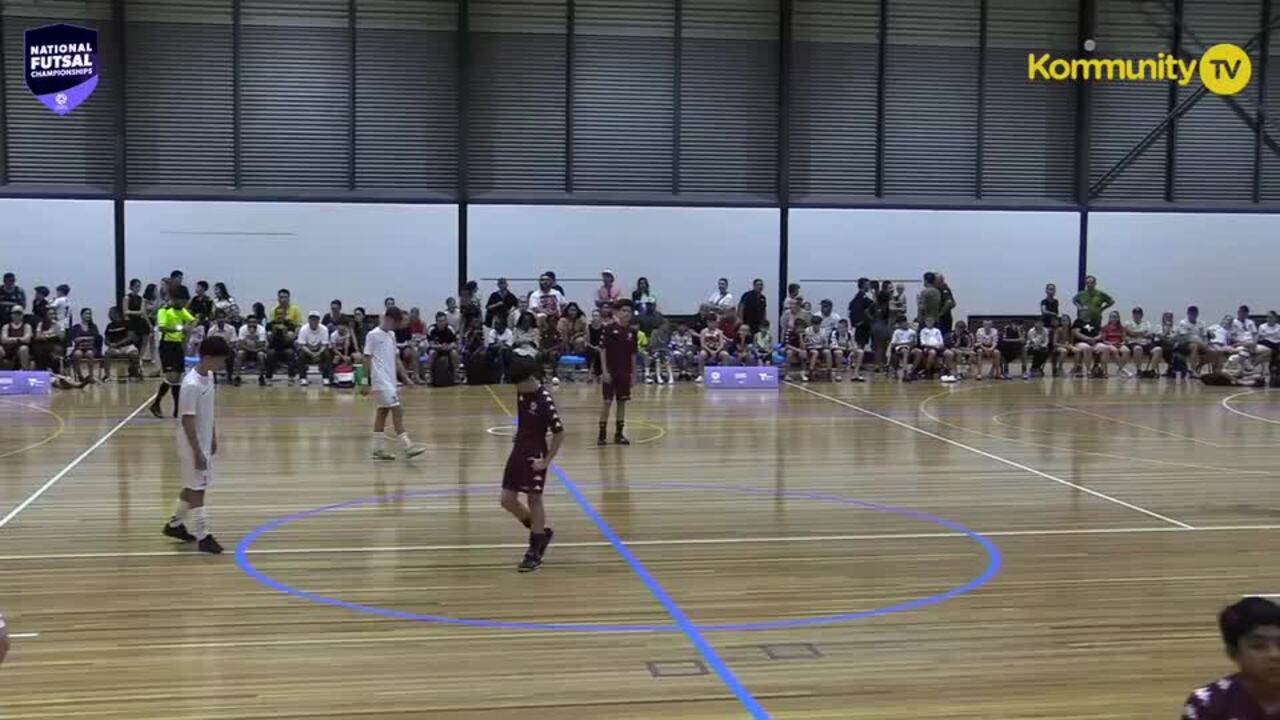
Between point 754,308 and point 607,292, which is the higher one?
point 607,292

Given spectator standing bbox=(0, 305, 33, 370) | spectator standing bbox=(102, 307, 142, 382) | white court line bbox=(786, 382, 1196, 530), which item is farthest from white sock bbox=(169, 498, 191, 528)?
spectator standing bbox=(102, 307, 142, 382)

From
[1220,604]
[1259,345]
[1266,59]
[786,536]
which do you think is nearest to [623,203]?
[1259,345]

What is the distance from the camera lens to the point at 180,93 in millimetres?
24500

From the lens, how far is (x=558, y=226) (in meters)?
25.6

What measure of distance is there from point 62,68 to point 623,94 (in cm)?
1105

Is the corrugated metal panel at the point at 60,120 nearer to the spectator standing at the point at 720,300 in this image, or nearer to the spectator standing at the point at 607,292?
the spectator standing at the point at 607,292

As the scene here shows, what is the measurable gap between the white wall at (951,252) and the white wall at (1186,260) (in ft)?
2.80

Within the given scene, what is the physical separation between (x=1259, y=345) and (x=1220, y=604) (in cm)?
1751

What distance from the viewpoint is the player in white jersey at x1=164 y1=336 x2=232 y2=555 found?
27.8ft

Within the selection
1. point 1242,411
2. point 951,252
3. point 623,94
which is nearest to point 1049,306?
point 951,252

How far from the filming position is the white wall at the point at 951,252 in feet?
86.6

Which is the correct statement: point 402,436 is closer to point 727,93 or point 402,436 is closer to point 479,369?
point 479,369

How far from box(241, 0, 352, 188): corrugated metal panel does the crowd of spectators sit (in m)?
2.66

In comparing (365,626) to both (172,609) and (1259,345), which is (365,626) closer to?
(172,609)
